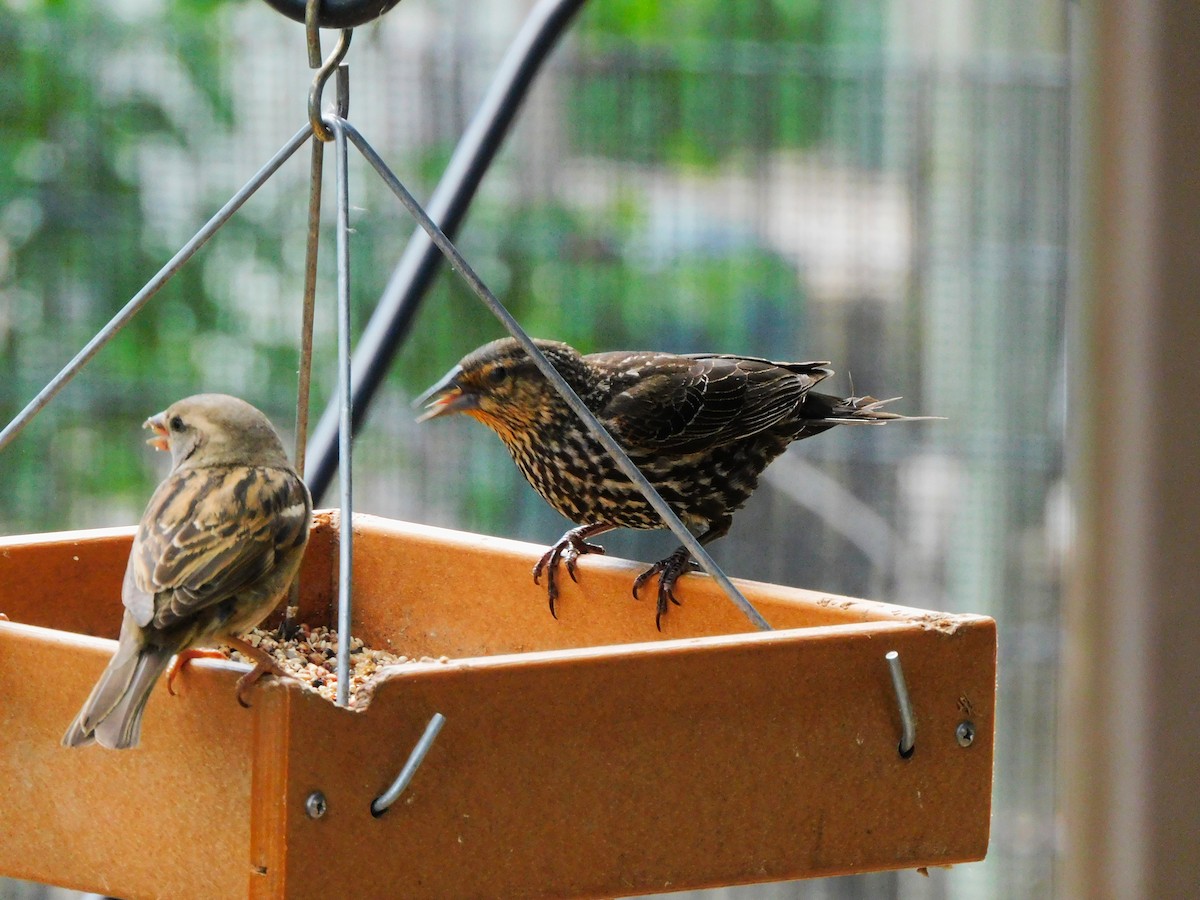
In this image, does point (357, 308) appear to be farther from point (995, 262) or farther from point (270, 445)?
point (270, 445)

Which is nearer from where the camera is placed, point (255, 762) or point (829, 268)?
point (255, 762)

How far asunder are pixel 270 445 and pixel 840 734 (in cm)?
90

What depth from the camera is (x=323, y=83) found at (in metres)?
1.81

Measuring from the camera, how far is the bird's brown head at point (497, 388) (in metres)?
2.63

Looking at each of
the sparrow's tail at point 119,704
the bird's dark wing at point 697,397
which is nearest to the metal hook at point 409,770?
the sparrow's tail at point 119,704

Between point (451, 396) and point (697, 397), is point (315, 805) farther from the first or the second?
point (697, 397)

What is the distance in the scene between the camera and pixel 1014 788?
237 inches

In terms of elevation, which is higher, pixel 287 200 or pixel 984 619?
pixel 287 200

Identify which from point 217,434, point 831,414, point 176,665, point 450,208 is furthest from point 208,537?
point 831,414

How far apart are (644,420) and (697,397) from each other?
0.11 meters

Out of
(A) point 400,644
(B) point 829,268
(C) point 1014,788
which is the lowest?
(C) point 1014,788

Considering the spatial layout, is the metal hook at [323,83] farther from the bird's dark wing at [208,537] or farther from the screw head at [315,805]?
the screw head at [315,805]

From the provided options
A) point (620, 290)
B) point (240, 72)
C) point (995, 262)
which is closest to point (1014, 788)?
point (995, 262)

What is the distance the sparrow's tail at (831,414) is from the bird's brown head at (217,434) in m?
1.09
